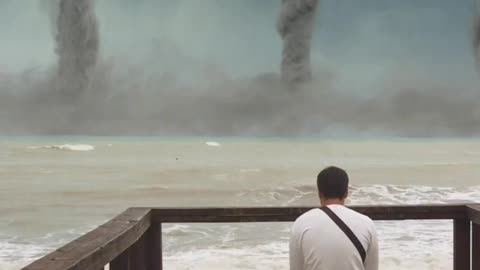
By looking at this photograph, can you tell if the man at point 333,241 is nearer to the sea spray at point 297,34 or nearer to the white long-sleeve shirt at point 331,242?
the white long-sleeve shirt at point 331,242

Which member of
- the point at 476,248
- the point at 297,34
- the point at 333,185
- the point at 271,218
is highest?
the point at 297,34

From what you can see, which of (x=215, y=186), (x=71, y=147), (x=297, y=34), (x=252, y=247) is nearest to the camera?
(x=252, y=247)

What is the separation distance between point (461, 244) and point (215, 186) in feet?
67.7

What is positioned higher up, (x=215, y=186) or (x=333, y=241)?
(x=333, y=241)

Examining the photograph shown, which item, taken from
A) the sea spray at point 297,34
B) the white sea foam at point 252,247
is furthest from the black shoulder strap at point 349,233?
the sea spray at point 297,34

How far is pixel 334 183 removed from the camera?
1476 millimetres

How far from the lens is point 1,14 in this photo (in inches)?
1027

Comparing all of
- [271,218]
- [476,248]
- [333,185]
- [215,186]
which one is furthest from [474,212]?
[215,186]

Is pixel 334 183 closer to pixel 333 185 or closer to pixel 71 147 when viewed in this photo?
pixel 333 185

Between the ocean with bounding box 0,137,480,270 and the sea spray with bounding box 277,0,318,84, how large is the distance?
499 centimetres

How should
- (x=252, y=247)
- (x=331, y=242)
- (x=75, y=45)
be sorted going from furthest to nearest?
(x=75, y=45) → (x=252, y=247) → (x=331, y=242)

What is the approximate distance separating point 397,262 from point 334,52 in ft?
78.0

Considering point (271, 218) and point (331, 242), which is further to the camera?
point (271, 218)

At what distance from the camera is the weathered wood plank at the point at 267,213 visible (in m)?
2.29
